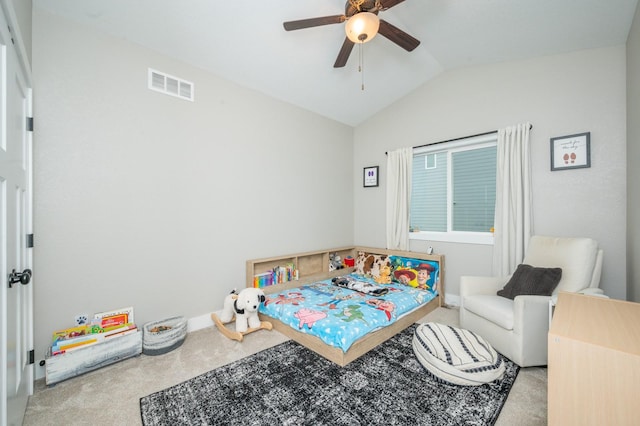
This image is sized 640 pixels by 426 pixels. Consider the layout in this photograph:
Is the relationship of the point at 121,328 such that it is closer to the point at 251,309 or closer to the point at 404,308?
the point at 251,309

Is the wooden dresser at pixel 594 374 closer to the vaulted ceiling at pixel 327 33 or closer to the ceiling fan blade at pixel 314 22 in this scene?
the ceiling fan blade at pixel 314 22

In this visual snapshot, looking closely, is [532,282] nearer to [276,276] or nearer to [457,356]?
[457,356]

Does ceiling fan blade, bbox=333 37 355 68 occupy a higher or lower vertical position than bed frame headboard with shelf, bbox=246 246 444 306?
higher

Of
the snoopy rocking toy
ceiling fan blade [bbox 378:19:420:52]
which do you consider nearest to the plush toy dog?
the snoopy rocking toy

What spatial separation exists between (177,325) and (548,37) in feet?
14.5

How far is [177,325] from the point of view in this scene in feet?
8.04

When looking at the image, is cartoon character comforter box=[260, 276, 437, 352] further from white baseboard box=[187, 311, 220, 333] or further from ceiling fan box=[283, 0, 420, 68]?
ceiling fan box=[283, 0, 420, 68]

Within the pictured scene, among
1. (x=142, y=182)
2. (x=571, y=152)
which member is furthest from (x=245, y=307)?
(x=571, y=152)

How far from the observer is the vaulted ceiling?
2.21 meters

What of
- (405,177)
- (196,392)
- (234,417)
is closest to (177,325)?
(196,392)

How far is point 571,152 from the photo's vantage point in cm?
270

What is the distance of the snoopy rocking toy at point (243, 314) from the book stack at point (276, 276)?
467mm

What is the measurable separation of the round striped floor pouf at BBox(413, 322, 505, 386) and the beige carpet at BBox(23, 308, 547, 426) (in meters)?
0.19

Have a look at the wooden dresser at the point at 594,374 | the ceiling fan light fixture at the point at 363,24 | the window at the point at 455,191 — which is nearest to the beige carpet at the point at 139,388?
the wooden dresser at the point at 594,374
